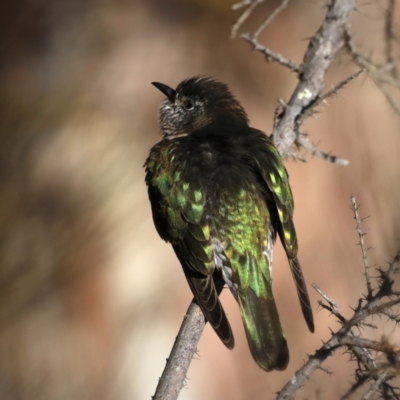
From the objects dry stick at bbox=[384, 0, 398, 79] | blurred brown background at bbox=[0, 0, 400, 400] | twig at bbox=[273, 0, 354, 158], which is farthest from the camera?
blurred brown background at bbox=[0, 0, 400, 400]

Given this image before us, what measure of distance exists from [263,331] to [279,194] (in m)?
0.66

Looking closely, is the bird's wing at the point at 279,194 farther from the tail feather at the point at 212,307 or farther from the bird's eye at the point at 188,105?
the bird's eye at the point at 188,105

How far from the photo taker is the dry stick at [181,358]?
9.06ft

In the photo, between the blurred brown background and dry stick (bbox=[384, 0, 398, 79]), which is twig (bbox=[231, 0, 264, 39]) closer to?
dry stick (bbox=[384, 0, 398, 79])

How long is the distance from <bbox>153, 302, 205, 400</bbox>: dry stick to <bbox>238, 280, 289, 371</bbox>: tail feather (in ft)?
0.70

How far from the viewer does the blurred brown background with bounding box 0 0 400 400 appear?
5.32 m

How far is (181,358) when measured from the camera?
2879 millimetres

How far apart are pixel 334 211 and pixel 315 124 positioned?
698 millimetres

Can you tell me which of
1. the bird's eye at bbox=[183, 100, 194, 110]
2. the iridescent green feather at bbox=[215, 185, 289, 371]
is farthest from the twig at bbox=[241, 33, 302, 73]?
the bird's eye at bbox=[183, 100, 194, 110]

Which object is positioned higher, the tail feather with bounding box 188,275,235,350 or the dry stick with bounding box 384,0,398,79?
the dry stick with bounding box 384,0,398,79

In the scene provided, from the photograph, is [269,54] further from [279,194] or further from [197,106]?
[197,106]

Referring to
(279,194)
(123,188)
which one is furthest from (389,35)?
(123,188)

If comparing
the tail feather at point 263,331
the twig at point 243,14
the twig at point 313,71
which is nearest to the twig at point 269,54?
the twig at point 313,71

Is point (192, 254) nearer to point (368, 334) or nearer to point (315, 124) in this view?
point (368, 334)
